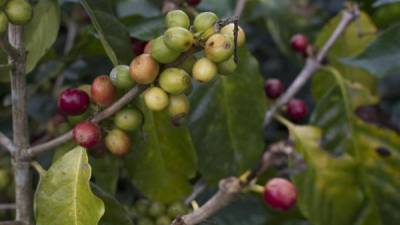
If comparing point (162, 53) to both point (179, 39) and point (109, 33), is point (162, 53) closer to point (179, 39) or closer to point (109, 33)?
point (179, 39)

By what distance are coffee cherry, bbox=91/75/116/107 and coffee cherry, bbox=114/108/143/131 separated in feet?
0.08

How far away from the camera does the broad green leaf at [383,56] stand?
1.38m

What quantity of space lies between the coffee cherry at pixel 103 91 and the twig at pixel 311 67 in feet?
2.13

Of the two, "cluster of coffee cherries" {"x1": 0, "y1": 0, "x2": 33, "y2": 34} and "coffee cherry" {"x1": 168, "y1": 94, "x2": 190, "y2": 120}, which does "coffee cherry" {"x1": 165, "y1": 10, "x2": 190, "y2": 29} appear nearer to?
"coffee cherry" {"x1": 168, "y1": 94, "x2": 190, "y2": 120}

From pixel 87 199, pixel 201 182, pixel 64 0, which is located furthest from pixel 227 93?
pixel 87 199

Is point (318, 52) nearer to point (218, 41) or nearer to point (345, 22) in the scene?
point (345, 22)

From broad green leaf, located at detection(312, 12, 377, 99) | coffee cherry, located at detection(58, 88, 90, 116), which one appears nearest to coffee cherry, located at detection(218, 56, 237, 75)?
coffee cherry, located at detection(58, 88, 90, 116)

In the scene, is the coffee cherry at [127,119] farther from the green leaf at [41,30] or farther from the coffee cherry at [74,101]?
the green leaf at [41,30]

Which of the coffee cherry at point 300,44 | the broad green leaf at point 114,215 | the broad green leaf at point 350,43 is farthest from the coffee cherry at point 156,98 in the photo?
the broad green leaf at point 350,43

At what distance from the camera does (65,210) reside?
0.98 m

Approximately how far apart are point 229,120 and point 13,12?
0.55m

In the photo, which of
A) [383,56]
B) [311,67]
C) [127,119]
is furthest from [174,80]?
[311,67]

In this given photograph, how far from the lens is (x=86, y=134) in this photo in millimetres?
965

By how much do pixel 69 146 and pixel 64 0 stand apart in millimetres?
319
